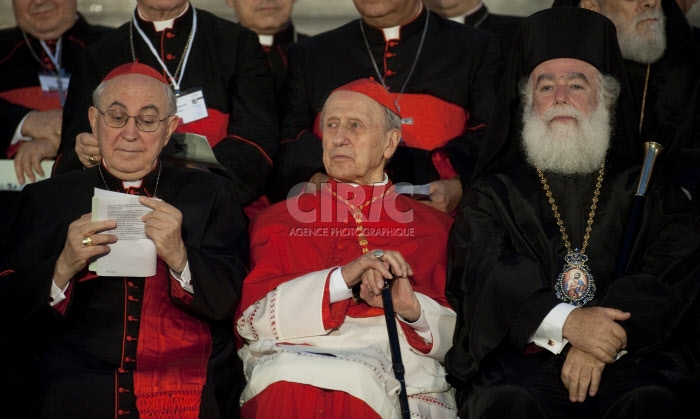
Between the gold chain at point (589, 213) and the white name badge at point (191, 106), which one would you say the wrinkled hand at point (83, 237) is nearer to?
the white name badge at point (191, 106)

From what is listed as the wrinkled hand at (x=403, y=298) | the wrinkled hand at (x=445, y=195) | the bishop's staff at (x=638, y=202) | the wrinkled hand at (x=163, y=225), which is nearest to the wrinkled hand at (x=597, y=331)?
the bishop's staff at (x=638, y=202)

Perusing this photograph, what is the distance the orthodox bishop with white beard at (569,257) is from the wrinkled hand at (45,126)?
2513 millimetres

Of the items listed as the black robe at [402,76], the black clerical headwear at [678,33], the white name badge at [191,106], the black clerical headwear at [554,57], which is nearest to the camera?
the black clerical headwear at [554,57]

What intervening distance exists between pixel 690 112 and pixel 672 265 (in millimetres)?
1538

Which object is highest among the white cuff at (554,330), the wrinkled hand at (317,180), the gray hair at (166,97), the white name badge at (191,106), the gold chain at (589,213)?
the gray hair at (166,97)

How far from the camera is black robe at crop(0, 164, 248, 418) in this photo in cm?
454

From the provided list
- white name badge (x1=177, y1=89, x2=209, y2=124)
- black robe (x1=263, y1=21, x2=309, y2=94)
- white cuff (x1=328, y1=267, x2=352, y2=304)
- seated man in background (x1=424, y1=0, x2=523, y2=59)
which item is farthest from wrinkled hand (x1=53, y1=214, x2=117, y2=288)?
seated man in background (x1=424, y1=0, x2=523, y2=59)

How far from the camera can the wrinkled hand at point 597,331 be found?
449 centimetres

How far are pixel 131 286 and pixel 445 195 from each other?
1.66 meters

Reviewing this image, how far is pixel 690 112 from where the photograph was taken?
607 centimetres

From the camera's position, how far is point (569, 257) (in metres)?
4.97

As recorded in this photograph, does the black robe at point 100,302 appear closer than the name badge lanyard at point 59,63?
Yes

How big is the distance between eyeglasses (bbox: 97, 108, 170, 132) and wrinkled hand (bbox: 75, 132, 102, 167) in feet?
1.45

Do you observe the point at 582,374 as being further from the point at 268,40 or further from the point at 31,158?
the point at 268,40
